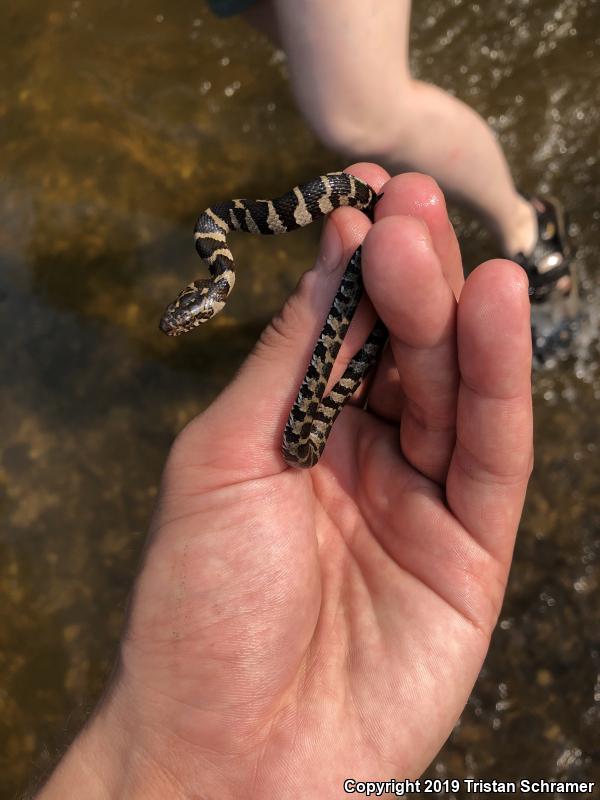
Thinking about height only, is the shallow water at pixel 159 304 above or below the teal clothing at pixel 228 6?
below

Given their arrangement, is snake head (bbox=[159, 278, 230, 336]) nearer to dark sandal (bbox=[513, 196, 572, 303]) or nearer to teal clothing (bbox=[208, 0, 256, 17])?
teal clothing (bbox=[208, 0, 256, 17])

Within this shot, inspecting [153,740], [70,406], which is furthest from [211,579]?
[70,406]

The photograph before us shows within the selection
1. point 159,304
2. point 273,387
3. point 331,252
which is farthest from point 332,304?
point 159,304

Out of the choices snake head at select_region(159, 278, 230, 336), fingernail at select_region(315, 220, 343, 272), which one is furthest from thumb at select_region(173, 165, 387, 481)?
snake head at select_region(159, 278, 230, 336)

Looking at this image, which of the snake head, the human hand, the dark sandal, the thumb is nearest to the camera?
the human hand

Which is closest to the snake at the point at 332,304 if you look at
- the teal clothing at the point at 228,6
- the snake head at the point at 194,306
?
the snake head at the point at 194,306

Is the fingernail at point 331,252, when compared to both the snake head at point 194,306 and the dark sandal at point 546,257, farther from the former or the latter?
the dark sandal at point 546,257

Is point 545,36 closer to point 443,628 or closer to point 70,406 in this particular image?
point 70,406
